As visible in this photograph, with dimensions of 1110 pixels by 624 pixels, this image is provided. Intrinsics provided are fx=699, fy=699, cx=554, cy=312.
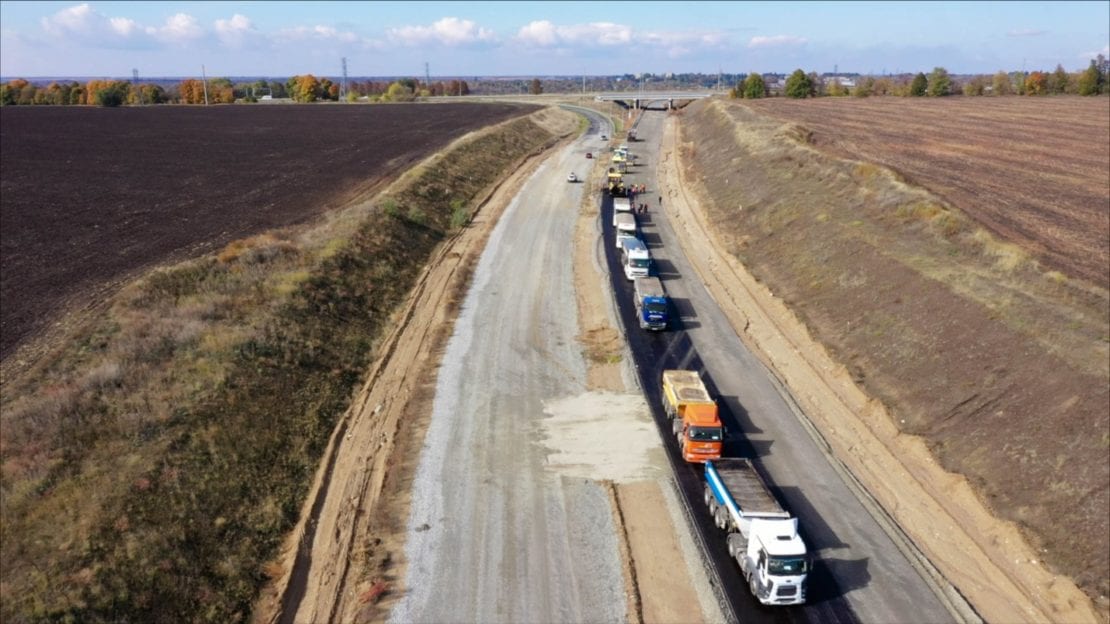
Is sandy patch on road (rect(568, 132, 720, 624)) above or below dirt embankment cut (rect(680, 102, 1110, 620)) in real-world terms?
below

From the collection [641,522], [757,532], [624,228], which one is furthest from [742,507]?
[624,228]

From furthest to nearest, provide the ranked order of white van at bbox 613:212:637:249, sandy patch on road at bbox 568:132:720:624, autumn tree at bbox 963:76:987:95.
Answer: autumn tree at bbox 963:76:987:95 < white van at bbox 613:212:637:249 < sandy patch on road at bbox 568:132:720:624

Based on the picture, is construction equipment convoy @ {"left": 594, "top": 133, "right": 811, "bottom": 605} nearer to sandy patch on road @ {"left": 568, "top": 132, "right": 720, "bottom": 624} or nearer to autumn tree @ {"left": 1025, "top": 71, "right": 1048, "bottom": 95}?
sandy patch on road @ {"left": 568, "top": 132, "right": 720, "bottom": 624}

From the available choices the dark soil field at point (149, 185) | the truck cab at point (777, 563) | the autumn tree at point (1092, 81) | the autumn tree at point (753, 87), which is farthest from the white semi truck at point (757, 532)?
the autumn tree at point (1092, 81)

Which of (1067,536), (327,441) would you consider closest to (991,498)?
(1067,536)

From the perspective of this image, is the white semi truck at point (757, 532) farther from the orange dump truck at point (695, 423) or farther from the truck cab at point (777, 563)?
the orange dump truck at point (695, 423)

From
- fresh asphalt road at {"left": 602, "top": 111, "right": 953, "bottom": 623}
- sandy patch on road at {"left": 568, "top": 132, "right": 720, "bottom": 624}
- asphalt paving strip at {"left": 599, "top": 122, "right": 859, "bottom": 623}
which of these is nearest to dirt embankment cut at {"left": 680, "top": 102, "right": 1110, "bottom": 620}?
fresh asphalt road at {"left": 602, "top": 111, "right": 953, "bottom": 623}

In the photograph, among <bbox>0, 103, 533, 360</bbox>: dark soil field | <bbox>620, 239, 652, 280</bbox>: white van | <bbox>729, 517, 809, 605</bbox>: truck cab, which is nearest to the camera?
<bbox>729, 517, 809, 605</bbox>: truck cab

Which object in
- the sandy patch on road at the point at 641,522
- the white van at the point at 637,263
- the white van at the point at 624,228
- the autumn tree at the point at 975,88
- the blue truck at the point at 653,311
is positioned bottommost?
the sandy patch on road at the point at 641,522
